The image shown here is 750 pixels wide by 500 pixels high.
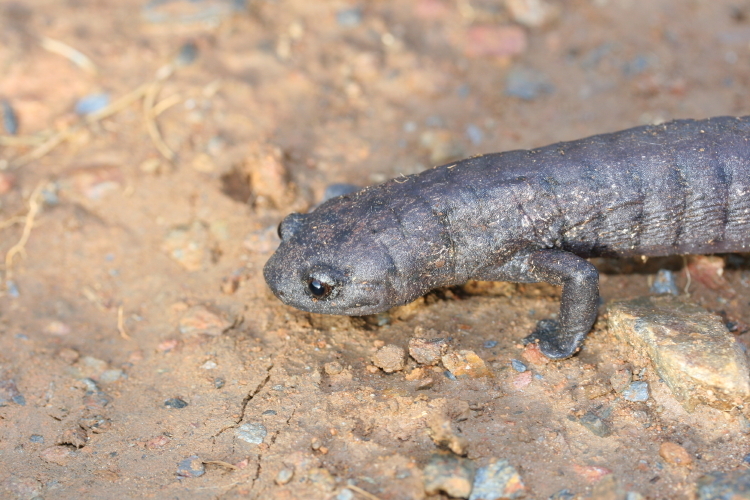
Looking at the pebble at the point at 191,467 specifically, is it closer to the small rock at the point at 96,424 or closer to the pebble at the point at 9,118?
the small rock at the point at 96,424

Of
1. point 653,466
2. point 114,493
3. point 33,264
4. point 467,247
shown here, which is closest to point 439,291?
point 467,247

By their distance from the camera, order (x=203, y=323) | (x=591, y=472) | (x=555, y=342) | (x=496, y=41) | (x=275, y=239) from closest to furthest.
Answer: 1. (x=591, y=472)
2. (x=555, y=342)
3. (x=203, y=323)
4. (x=275, y=239)
5. (x=496, y=41)

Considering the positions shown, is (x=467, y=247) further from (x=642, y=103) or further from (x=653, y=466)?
(x=642, y=103)

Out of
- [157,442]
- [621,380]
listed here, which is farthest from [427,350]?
[157,442]

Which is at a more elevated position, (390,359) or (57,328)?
(390,359)

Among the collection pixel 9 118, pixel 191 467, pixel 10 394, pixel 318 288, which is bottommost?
pixel 10 394

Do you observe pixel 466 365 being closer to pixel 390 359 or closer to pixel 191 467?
pixel 390 359

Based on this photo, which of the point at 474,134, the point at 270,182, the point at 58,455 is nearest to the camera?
the point at 58,455
